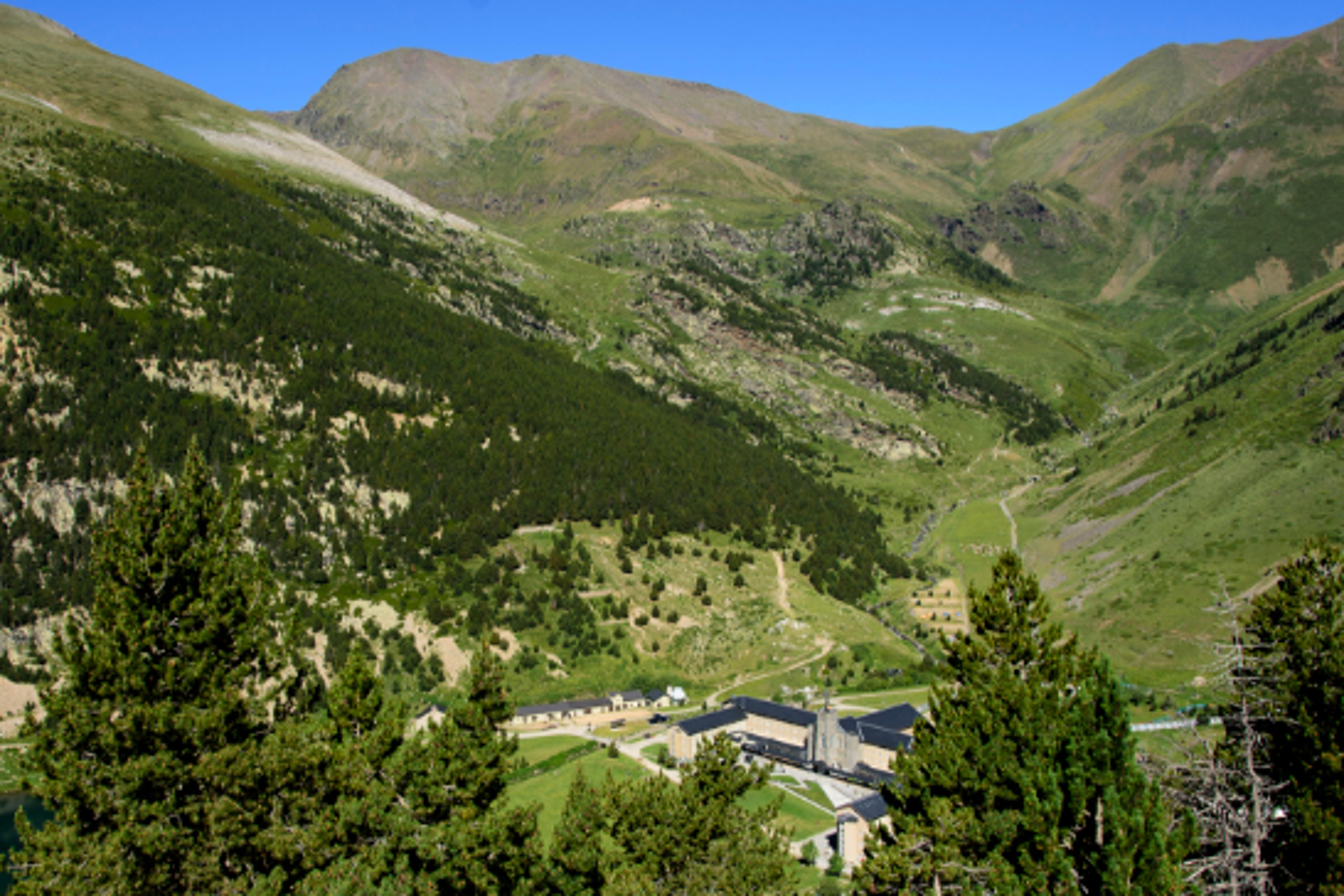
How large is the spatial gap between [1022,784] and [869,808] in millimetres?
33032

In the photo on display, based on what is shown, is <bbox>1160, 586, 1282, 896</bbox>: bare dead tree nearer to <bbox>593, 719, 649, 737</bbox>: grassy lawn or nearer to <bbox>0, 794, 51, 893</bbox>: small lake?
<bbox>593, 719, 649, 737</bbox>: grassy lawn

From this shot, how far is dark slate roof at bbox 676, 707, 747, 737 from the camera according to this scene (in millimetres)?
72000

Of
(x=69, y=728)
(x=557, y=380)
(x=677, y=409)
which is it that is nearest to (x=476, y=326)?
(x=557, y=380)

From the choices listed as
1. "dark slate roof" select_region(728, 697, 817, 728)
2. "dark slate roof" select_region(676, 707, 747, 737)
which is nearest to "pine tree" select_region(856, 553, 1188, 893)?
"dark slate roof" select_region(676, 707, 747, 737)

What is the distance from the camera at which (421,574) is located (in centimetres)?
9956

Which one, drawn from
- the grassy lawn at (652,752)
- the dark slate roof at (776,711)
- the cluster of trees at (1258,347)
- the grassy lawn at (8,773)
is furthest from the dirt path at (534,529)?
the cluster of trees at (1258,347)

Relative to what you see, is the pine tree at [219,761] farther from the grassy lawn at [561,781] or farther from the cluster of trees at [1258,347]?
the cluster of trees at [1258,347]

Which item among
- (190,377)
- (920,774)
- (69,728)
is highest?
(190,377)

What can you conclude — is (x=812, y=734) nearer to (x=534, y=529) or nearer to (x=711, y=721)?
(x=711, y=721)

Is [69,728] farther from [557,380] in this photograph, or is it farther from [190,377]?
[557,380]

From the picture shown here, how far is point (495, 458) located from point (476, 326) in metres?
54.5

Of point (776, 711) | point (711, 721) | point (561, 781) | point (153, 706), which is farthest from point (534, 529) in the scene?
point (153, 706)

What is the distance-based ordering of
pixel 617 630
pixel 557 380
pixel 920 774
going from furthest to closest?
pixel 557 380
pixel 617 630
pixel 920 774

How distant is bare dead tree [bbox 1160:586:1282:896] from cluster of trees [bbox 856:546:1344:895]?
9 cm
